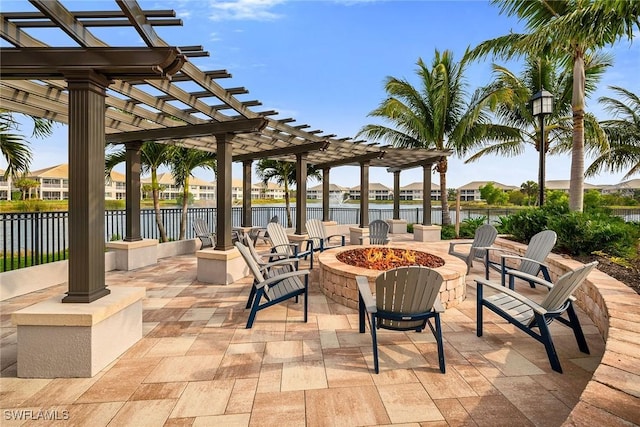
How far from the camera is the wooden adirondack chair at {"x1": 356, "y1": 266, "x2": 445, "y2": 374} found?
2957 millimetres

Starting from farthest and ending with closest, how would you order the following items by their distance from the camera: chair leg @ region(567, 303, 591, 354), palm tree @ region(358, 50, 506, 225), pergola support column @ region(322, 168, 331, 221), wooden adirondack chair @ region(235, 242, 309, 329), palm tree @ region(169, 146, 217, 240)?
palm tree @ region(358, 50, 506, 225), pergola support column @ region(322, 168, 331, 221), palm tree @ region(169, 146, 217, 240), wooden adirondack chair @ region(235, 242, 309, 329), chair leg @ region(567, 303, 591, 354)

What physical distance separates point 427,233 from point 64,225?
10.4 m

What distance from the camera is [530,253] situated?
5254mm

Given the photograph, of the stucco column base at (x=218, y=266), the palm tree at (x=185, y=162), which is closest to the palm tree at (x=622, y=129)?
the palm tree at (x=185, y=162)

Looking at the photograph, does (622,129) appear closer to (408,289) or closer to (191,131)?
(408,289)

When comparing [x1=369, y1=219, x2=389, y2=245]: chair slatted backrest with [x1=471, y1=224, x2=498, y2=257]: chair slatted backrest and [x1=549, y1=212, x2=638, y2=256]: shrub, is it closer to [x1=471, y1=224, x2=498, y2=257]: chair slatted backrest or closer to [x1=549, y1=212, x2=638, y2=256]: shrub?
[x1=471, y1=224, x2=498, y2=257]: chair slatted backrest

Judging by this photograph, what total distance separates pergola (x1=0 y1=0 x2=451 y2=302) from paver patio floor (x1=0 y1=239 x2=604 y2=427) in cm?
88

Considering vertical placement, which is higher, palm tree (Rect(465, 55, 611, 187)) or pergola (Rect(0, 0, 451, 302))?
palm tree (Rect(465, 55, 611, 187))

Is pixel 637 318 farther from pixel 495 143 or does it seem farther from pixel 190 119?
pixel 495 143

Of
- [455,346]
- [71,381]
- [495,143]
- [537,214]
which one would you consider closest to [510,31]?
[537,214]

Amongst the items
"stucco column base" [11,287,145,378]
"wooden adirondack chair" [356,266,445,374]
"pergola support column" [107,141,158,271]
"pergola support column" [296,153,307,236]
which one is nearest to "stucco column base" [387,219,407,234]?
"pergola support column" [296,153,307,236]

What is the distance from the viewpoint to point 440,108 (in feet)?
43.4

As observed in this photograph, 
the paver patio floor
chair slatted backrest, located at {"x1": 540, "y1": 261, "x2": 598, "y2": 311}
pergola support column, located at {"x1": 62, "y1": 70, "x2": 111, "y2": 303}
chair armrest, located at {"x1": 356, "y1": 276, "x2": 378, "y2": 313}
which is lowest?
the paver patio floor

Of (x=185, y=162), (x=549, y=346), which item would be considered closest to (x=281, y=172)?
(x=185, y=162)
